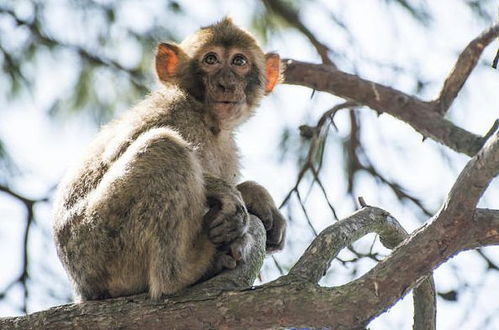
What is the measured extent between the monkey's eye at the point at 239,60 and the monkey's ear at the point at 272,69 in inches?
17.6

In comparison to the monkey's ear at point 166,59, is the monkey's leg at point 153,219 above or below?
below

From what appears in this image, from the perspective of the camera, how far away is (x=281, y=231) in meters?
6.00

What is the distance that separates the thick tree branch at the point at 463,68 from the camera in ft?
23.1

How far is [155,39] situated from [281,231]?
8.95 ft

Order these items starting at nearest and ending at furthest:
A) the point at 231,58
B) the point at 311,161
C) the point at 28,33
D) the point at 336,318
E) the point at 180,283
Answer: the point at 336,318
the point at 180,283
the point at 231,58
the point at 28,33
the point at 311,161

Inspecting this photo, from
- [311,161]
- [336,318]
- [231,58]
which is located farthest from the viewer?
[311,161]

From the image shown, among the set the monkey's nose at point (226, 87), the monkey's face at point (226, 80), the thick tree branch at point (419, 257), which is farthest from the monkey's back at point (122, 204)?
the thick tree branch at point (419, 257)

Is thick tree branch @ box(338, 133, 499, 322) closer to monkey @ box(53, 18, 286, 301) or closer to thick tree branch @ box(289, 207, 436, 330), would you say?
Answer: thick tree branch @ box(289, 207, 436, 330)

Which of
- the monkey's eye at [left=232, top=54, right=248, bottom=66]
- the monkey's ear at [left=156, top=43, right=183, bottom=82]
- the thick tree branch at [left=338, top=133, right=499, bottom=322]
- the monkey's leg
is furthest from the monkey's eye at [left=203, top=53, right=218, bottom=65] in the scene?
the thick tree branch at [left=338, top=133, right=499, bottom=322]

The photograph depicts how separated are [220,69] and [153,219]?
1.88 meters

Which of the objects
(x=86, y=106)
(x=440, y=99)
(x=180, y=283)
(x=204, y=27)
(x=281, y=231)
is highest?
(x=440, y=99)

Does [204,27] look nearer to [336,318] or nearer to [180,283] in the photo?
[180,283]

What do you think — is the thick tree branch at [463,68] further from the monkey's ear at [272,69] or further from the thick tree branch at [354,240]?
the thick tree branch at [354,240]

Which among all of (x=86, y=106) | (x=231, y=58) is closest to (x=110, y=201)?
(x=231, y=58)
